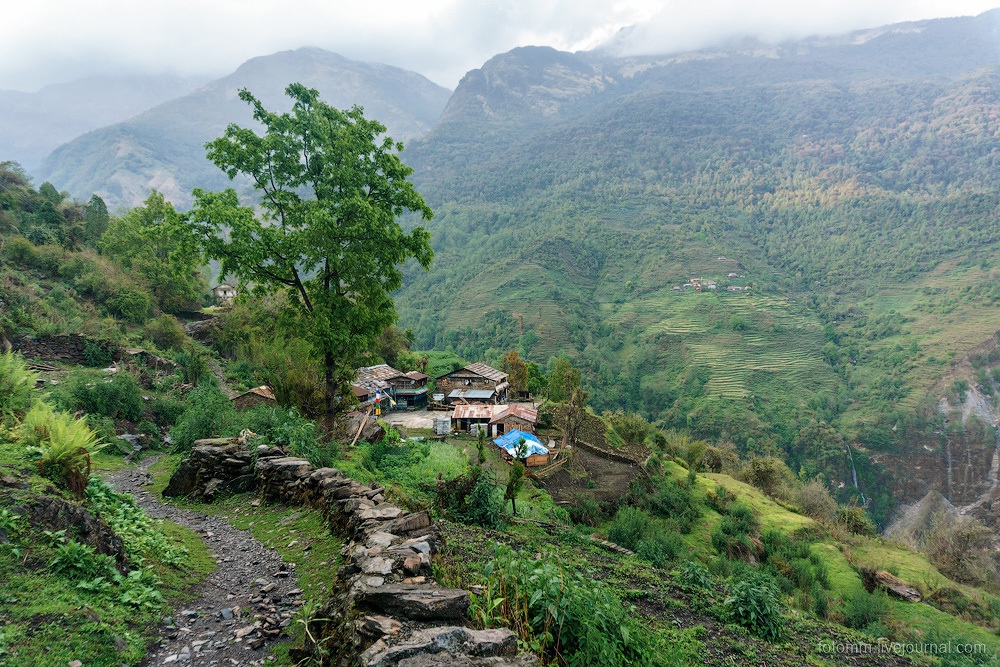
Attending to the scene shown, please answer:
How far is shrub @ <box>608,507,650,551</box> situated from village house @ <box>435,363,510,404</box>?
1061 inches

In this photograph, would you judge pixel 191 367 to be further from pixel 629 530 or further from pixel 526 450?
pixel 629 530

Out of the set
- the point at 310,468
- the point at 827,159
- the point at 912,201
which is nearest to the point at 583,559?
the point at 310,468

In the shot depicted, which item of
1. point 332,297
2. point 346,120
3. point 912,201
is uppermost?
point 912,201

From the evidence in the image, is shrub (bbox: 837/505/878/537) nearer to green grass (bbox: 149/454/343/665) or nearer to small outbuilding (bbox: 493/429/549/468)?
small outbuilding (bbox: 493/429/549/468)

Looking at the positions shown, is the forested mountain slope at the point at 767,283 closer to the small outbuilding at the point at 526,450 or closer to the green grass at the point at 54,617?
the small outbuilding at the point at 526,450

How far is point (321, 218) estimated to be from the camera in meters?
9.30

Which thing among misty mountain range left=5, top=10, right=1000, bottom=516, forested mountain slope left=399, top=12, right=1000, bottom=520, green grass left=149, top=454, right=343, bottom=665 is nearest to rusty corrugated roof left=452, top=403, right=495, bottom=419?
green grass left=149, top=454, right=343, bottom=665

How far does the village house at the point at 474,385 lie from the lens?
41.3 meters

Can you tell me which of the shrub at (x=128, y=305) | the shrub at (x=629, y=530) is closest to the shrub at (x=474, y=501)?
the shrub at (x=629, y=530)

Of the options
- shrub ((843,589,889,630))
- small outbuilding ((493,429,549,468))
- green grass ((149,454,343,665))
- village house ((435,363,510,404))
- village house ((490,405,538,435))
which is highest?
green grass ((149,454,343,665))

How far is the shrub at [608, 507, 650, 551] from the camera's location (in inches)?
474

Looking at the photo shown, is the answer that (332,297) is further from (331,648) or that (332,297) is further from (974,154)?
(974,154)

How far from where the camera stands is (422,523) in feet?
17.7

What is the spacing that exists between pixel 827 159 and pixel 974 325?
133 m
